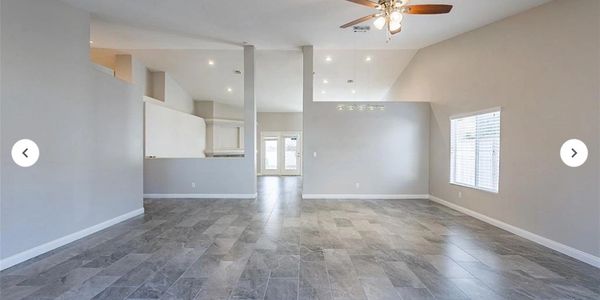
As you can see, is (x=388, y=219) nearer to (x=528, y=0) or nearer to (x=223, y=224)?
(x=223, y=224)

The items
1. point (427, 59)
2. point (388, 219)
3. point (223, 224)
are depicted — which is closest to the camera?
point (223, 224)

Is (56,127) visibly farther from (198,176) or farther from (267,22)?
(267,22)

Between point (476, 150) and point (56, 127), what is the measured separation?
6644mm

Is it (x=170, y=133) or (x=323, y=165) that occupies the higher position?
(x=170, y=133)

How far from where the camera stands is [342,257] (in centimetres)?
296

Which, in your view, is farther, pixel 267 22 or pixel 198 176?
pixel 198 176

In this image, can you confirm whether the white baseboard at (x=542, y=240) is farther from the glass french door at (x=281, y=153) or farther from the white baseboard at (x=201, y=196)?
Answer: the glass french door at (x=281, y=153)

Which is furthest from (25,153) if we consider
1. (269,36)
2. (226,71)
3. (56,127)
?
(226,71)

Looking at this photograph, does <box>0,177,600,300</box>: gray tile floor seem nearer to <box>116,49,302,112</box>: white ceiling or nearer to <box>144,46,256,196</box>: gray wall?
<box>144,46,256,196</box>: gray wall

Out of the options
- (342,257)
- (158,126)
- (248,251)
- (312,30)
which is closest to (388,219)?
(342,257)

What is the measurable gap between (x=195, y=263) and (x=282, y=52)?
520 cm

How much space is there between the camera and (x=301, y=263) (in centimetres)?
280

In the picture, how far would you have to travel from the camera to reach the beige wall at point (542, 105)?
296cm

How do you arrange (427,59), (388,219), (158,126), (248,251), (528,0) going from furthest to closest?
(158,126) < (427,59) < (388,219) < (528,0) < (248,251)
